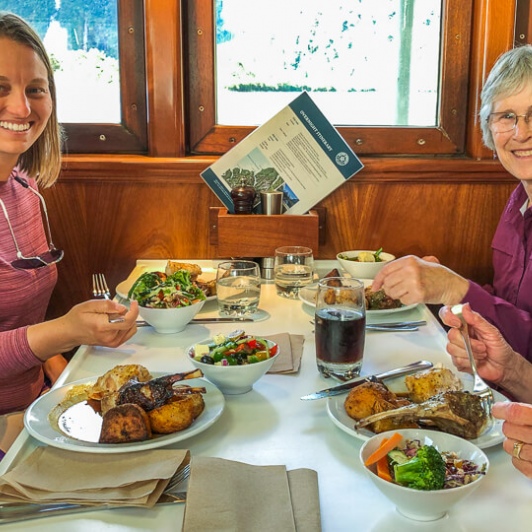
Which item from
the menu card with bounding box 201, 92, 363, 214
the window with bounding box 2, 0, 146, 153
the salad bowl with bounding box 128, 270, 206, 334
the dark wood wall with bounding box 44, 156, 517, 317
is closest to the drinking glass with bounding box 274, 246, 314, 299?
the salad bowl with bounding box 128, 270, 206, 334

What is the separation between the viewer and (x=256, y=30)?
2410mm

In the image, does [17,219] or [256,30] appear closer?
[17,219]

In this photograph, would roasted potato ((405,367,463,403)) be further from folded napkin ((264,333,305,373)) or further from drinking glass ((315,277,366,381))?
folded napkin ((264,333,305,373))

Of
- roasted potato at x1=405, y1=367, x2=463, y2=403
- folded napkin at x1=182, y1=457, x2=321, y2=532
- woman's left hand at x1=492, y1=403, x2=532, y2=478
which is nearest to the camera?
folded napkin at x1=182, y1=457, x2=321, y2=532

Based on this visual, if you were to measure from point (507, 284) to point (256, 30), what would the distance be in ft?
4.04

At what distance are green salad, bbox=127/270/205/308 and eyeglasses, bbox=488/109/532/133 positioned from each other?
0.86m

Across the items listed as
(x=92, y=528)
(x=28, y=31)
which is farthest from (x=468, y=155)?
(x=92, y=528)

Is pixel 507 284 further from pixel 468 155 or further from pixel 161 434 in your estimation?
pixel 161 434

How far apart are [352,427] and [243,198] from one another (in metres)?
1.20

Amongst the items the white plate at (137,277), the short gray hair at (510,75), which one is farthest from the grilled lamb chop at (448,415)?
the short gray hair at (510,75)

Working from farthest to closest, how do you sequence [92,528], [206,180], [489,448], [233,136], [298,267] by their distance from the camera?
[233,136] → [206,180] → [298,267] → [489,448] → [92,528]

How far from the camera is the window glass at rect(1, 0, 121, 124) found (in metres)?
2.38

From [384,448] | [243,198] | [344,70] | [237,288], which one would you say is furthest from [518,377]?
[344,70]

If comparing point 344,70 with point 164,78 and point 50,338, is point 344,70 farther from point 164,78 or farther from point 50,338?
point 50,338
